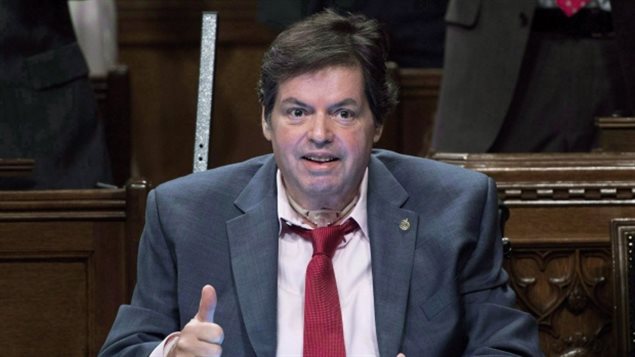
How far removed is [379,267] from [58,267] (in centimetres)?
118

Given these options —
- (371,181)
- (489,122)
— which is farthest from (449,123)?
(371,181)

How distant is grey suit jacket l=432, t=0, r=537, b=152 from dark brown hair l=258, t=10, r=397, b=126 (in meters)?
1.77

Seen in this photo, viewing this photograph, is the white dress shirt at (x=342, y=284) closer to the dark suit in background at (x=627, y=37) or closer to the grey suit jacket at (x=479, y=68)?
the dark suit in background at (x=627, y=37)

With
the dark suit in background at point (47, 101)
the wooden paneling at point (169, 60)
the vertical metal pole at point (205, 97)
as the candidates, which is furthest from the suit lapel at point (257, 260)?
the wooden paneling at point (169, 60)

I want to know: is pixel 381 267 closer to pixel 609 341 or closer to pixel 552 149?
pixel 609 341

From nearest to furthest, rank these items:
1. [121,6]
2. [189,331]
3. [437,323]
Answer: [189,331] → [437,323] → [121,6]

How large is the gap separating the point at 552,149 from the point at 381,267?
197 cm

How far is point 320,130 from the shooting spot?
2.69m

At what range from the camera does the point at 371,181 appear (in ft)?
9.50

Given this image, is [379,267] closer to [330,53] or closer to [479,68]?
[330,53]

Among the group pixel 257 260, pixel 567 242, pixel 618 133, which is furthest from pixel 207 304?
pixel 618 133

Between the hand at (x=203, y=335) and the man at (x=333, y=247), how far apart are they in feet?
0.53

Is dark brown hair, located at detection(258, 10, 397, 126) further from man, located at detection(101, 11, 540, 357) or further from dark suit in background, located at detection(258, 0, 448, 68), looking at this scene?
dark suit in background, located at detection(258, 0, 448, 68)

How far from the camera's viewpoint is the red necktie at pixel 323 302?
105 inches
